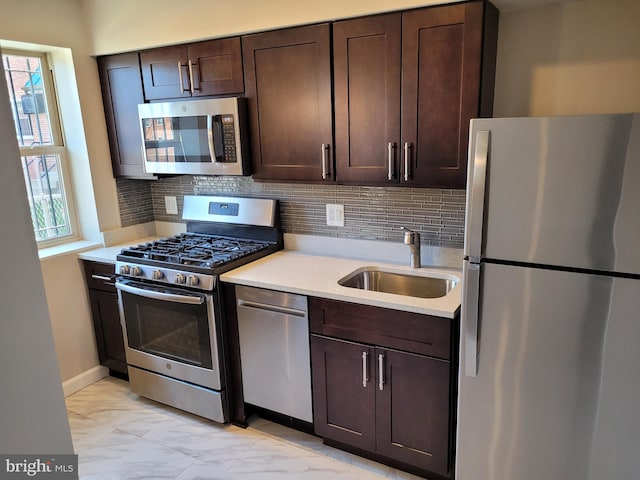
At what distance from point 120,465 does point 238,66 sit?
2182 mm

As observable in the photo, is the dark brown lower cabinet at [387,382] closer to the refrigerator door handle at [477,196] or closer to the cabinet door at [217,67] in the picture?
the refrigerator door handle at [477,196]

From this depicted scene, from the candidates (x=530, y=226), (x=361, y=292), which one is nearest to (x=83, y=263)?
(x=361, y=292)

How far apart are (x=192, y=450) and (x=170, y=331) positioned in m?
0.66

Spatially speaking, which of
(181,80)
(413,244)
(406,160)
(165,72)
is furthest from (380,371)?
(165,72)

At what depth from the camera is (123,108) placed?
3.00 m

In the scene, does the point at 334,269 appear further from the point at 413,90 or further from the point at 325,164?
the point at 413,90

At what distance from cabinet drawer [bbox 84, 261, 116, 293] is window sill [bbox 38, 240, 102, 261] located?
112 mm

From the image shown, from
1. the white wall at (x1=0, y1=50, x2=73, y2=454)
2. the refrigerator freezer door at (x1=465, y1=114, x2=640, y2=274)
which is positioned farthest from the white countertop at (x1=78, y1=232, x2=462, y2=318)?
the white wall at (x1=0, y1=50, x2=73, y2=454)

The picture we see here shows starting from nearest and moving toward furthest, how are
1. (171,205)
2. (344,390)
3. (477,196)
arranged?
(477,196) < (344,390) < (171,205)

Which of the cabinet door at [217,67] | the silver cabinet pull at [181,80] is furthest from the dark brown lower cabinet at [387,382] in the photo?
the silver cabinet pull at [181,80]

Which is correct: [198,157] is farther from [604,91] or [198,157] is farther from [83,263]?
[604,91]

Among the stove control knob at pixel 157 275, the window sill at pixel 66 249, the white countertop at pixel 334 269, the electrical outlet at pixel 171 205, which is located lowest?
the stove control knob at pixel 157 275

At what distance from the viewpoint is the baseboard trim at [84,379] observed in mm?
3045

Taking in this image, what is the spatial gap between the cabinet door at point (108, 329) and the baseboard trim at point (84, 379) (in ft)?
0.29
